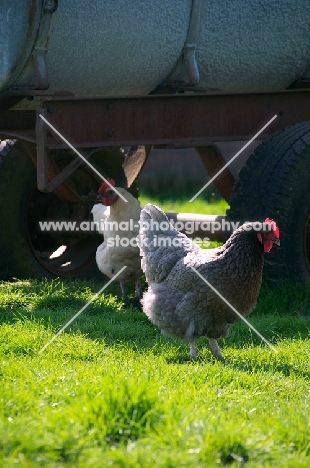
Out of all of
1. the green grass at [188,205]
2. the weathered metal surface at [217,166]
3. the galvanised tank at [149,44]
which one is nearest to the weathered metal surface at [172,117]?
the galvanised tank at [149,44]

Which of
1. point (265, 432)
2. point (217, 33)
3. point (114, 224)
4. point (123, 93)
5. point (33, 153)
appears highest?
point (217, 33)

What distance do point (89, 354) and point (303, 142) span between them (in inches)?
111

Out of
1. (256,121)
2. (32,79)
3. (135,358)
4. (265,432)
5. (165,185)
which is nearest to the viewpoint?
(265,432)

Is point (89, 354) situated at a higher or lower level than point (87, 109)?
lower

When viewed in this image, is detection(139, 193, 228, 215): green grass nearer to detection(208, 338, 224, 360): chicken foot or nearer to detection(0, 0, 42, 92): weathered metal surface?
detection(0, 0, 42, 92): weathered metal surface

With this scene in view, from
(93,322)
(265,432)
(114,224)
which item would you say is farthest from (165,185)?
(265,432)

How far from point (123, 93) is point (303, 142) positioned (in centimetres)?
157

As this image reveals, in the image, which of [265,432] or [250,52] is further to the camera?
[250,52]

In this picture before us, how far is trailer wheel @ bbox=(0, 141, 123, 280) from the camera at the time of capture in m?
8.02

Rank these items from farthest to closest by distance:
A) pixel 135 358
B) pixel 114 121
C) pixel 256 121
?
pixel 256 121, pixel 114 121, pixel 135 358

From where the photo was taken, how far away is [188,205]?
491 inches

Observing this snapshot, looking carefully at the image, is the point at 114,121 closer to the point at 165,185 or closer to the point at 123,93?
the point at 123,93

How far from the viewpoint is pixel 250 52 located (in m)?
7.14

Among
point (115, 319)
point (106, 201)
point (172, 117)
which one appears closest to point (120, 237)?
point (106, 201)
